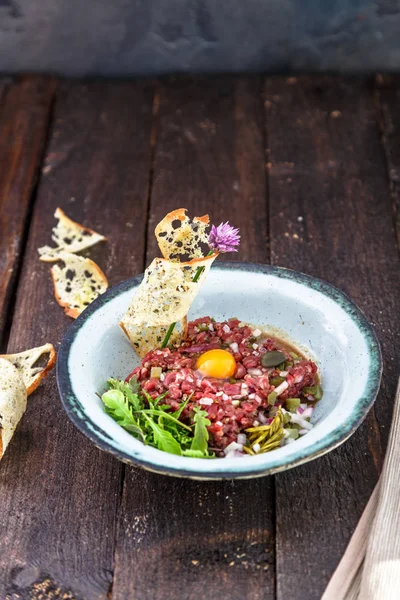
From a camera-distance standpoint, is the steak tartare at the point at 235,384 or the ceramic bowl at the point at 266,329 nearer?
the ceramic bowl at the point at 266,329

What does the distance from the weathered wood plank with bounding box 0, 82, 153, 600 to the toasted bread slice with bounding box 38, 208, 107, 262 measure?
36 millimetres

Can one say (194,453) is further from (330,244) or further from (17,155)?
(17,155)

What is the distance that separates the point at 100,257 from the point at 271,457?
141 centimetres

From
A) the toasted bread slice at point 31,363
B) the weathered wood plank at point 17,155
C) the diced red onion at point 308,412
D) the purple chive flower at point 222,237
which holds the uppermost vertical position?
the purple chive flower at point 222,237

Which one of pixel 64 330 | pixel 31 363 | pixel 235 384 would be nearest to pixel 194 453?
pixel 235 384

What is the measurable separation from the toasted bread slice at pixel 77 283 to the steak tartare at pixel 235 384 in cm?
56

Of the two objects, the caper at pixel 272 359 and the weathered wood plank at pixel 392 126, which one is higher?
the caper at pixel 272 359

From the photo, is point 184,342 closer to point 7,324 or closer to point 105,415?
point 105,415

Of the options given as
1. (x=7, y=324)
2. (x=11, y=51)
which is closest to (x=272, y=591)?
(x=7, y=324)

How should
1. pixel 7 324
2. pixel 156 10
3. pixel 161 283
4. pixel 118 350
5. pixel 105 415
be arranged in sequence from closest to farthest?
pixel 105 415 < pixel 161 283 < pixel 118 350 < pixel 7 324 < pixel 156 10

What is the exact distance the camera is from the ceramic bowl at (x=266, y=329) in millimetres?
1992

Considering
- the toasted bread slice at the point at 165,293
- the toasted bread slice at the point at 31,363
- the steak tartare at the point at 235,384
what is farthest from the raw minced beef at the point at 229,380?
the toasted bread slice at the point at 31,363

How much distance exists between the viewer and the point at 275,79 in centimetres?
420

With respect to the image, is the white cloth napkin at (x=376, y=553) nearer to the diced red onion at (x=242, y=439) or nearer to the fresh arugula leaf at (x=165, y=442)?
the diced red onion at (x=242, y=439)
